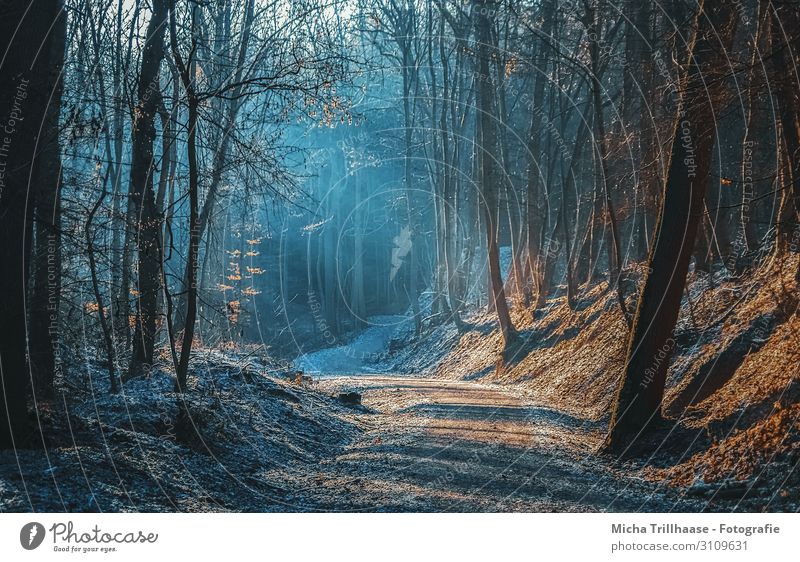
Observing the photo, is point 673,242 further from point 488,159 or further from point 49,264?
point 488,159

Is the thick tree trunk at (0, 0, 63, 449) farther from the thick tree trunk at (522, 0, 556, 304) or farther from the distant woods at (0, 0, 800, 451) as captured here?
the thick tree trunk at (522, 0, 556, 304)

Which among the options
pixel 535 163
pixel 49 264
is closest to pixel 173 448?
pixel 49 264

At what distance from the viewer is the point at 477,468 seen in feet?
31.2

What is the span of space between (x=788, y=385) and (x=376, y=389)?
11726mm

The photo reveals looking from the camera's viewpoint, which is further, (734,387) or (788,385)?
(734,387)

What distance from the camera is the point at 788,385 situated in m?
8.81

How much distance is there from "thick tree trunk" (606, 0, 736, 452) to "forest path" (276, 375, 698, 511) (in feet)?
3.15

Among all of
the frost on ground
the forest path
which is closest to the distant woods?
the frost on ground

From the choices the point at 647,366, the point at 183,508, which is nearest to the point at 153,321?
the point at 183,508

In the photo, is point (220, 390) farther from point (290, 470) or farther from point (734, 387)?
point (734, 387)
